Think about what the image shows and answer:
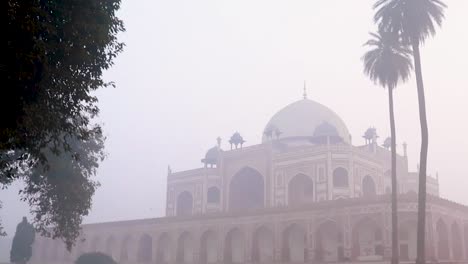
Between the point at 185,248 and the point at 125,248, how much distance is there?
8768 millimetres

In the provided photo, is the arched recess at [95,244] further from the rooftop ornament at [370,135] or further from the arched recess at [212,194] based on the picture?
the rooftop ornament at [370,135]

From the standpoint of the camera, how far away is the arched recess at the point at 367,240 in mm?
36562

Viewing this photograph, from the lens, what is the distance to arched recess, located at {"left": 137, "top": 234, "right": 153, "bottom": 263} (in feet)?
177

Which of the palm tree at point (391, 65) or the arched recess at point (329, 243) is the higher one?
the palm tree at point (391, 65)

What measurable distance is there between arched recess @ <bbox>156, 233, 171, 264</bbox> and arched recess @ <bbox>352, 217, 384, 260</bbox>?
21136 millimetres

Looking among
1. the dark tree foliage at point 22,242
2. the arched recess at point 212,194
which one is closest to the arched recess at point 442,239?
the arched recess at point 212,194

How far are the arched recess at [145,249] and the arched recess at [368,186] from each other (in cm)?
2272

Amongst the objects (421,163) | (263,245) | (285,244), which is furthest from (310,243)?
(421,163)

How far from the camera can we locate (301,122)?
56.4m

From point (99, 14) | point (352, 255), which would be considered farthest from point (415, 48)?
point (352, 255)

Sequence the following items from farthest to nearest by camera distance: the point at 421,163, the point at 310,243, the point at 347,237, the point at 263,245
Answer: the point at 263,245 < the point at 310,243 < the point at 347,237 < the point at 421,163

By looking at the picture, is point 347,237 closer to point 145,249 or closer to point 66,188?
point 66,188

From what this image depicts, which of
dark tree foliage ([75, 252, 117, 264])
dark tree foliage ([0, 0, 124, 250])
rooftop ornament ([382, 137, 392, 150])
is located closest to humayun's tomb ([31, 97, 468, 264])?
rooftop ornament ([382, 137, 392, 150])

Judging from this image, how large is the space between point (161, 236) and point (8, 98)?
139ft
